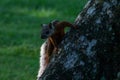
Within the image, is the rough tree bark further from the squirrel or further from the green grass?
the green grass

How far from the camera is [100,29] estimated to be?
5.46 m

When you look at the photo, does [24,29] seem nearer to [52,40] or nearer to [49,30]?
[49,30]

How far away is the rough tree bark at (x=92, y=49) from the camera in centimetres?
539

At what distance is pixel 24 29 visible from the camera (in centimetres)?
1198

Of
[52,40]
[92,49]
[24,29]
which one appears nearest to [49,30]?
[52,40]

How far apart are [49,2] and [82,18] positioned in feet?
26.9

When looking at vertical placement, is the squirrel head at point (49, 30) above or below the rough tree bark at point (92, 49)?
above

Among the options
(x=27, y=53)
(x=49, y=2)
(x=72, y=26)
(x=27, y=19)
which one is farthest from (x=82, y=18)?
(x=49, y=2)

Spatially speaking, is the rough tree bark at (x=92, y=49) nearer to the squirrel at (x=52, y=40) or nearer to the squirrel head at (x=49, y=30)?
the squirrel at (x=52, y=40)

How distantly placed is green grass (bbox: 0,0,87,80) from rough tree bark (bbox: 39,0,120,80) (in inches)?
119

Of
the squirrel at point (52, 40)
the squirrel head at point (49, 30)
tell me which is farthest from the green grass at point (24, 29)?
the squirrel at point (52, 40)

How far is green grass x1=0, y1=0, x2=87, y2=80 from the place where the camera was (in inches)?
364

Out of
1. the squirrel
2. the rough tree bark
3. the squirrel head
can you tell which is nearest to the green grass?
the squirrel head

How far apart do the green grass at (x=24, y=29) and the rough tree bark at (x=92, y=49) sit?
302cm
